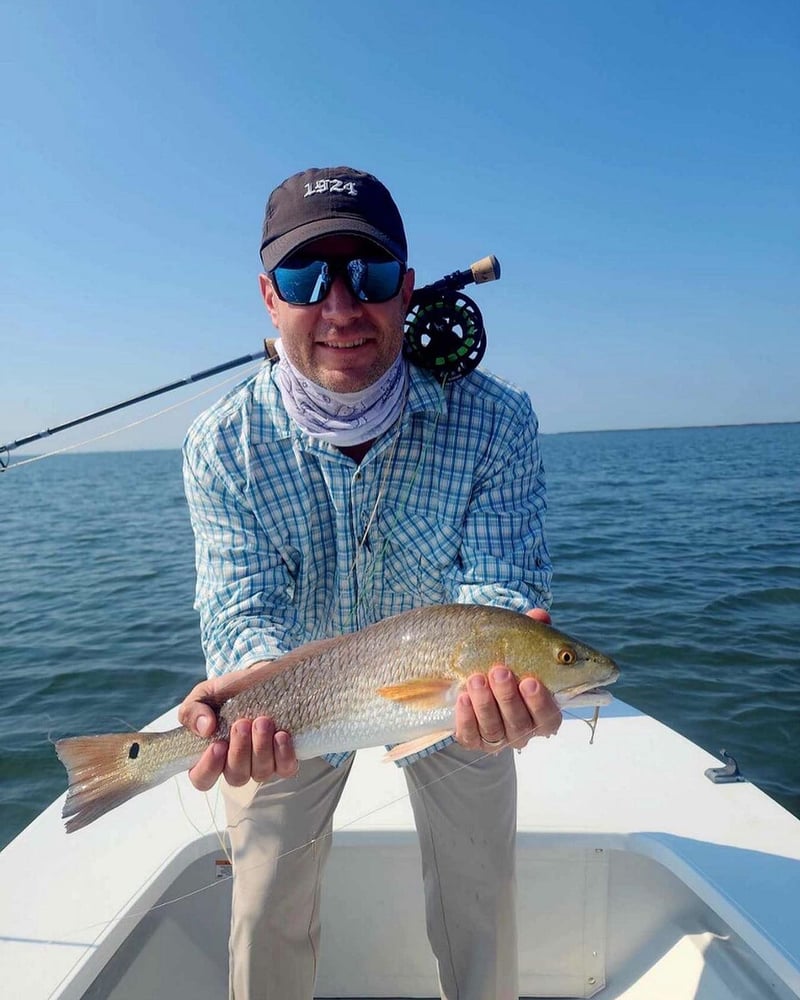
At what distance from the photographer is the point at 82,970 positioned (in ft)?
8.69

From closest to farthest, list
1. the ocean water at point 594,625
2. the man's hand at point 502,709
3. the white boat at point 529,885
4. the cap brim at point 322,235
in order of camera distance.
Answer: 1. the man's hand at point 502,709
2. the cap brim at point 322,235
3. the white boat at point 529,885
4. the ocean water at point 594,625

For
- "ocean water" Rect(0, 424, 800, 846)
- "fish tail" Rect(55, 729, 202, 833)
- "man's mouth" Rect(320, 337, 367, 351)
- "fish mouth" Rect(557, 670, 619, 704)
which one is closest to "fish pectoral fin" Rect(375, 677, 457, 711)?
"fish mouth" Rect(557, 670, 619, 704)

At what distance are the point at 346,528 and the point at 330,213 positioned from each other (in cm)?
125

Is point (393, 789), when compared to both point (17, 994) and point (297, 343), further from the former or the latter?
point (297, 343)

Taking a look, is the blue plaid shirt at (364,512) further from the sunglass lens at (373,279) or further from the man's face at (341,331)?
the sunglass lens at (373,279)

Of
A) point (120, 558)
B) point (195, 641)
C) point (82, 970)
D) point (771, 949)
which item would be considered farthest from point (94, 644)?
point (771, 949)

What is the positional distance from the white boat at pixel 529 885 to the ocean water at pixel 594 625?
58 centimetres

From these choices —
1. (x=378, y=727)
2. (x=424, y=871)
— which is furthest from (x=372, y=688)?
(x=424, y=871)

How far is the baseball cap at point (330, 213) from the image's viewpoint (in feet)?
8.60

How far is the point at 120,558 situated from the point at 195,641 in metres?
7.53

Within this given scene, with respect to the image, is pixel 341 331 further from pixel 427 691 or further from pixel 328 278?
pixel 427 691

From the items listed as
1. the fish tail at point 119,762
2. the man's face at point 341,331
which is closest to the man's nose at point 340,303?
the man's face at point 341,331

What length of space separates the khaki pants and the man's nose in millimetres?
1790

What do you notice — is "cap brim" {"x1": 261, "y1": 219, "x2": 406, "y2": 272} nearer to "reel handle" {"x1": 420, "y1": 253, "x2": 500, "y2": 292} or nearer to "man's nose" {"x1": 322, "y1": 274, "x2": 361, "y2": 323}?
"man's nose" {"x1": 322, "y1": 274, "x2": 361, "y2": 323}
